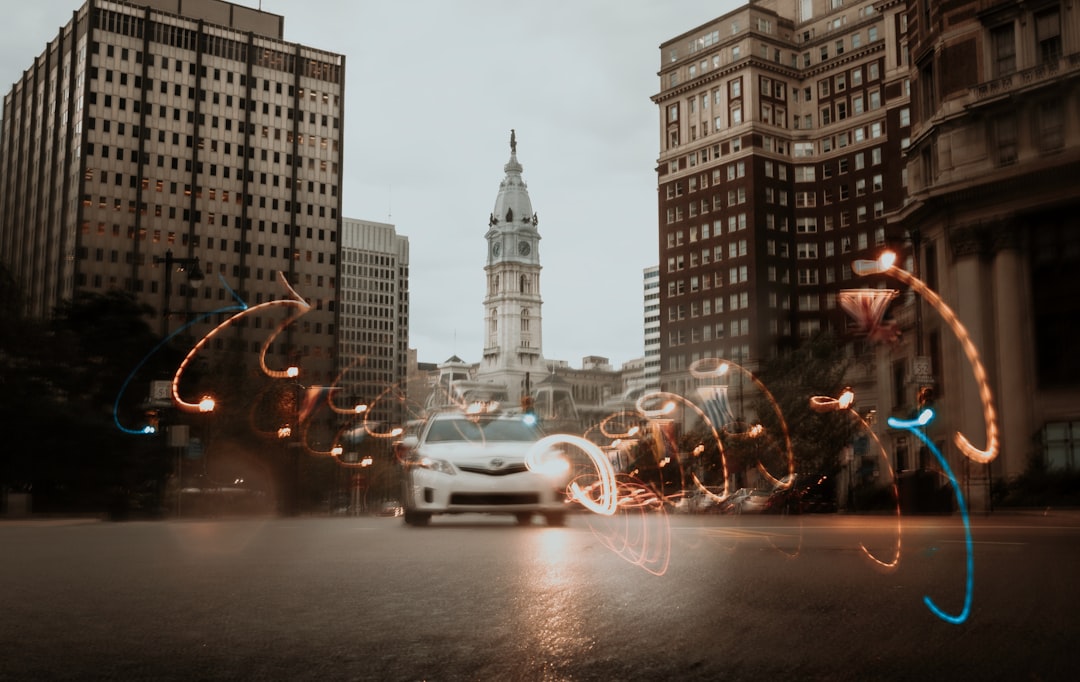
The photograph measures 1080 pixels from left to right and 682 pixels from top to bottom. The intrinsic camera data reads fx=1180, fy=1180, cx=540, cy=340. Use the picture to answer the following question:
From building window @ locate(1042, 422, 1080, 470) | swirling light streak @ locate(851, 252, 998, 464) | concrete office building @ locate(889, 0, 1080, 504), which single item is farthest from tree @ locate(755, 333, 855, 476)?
building window @ locate(1042, 422, 1080, 470)

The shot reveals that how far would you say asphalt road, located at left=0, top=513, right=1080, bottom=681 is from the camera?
500 centimetres

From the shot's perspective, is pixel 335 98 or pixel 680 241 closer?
pixel 680 241

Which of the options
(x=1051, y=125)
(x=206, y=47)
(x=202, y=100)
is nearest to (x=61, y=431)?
(x=1051, y=125)

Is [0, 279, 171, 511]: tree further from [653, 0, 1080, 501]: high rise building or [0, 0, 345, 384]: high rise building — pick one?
[0, 0, 345, 384]: high rise building

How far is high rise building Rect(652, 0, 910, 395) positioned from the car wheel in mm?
95785

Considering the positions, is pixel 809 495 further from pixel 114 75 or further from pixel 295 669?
pixel 114 75

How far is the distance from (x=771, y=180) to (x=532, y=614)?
115 metres

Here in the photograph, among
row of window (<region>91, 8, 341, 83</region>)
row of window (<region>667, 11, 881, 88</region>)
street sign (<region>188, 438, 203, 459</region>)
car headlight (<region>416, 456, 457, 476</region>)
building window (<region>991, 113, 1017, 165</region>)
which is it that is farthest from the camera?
row of window (<region>91, 8, 341, 83</region>)

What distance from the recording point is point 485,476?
1652cm

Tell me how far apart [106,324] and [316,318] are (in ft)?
313

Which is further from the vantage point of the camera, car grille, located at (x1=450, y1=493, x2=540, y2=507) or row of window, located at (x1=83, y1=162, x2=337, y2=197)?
row of window, located at (x1=83, y1=162, x2=337, y2=197)

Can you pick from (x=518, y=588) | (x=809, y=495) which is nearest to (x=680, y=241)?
(x=809, y=495)

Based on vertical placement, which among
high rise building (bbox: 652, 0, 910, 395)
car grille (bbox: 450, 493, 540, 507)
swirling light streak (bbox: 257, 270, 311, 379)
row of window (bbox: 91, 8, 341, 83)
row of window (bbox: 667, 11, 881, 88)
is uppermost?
row of window (bbox: 91, 8, 341, 83)

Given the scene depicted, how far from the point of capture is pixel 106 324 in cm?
4491
